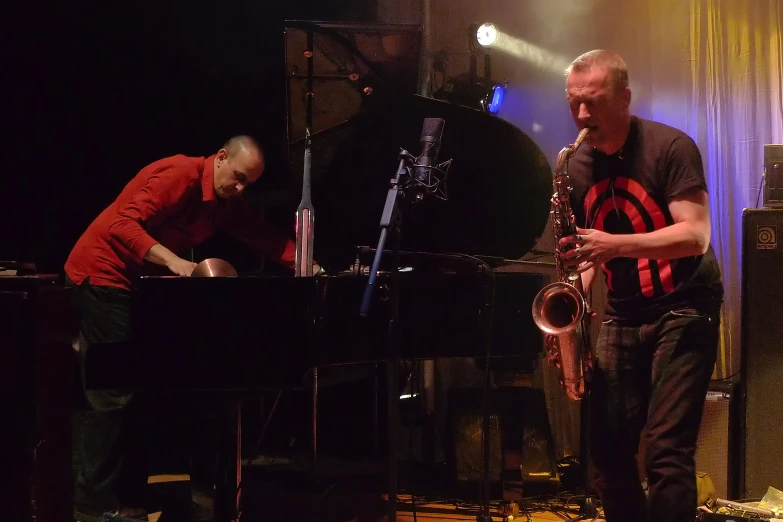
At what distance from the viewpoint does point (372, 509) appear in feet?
12.5

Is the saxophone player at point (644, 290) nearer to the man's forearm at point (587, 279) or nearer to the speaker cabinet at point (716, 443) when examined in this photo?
the man's forearm at point (587, 279)

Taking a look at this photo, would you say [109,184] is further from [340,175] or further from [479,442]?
[479,442]

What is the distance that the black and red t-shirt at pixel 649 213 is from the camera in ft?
7.31

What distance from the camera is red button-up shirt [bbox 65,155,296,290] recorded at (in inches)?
127

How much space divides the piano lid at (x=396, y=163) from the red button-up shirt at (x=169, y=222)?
314 millimetres

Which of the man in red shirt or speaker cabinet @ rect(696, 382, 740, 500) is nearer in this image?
the man in red shirt

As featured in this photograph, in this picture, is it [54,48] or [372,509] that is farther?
[54,48]

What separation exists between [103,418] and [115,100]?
6.44 ft

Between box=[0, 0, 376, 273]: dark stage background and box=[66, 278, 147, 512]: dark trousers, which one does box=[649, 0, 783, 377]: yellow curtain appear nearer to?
box=[0, 0, 376, 273]: dark stage background

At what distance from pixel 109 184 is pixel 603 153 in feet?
9.96

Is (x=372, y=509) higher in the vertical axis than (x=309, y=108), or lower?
lower

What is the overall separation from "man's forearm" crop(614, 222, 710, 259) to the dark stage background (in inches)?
94.6

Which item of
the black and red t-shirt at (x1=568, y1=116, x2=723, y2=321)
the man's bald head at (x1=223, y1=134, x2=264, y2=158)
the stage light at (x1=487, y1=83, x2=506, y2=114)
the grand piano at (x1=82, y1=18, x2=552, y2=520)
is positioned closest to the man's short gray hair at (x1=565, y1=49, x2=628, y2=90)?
the black and red t-shirt at (x1=568, y1=116, x2=723, y2=321)

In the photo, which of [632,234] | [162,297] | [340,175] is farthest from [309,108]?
[632,234]
